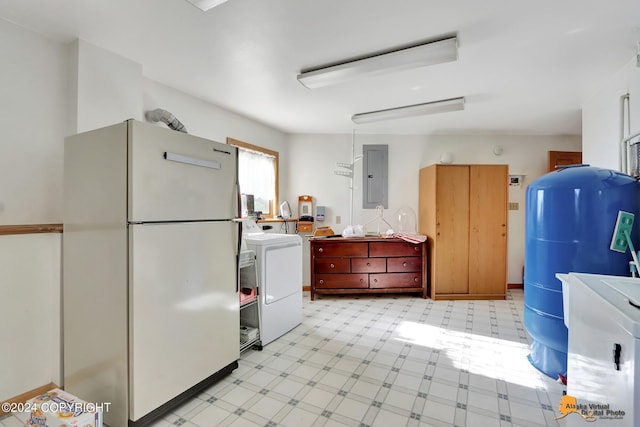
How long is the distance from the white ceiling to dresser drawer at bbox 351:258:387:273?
2.03m

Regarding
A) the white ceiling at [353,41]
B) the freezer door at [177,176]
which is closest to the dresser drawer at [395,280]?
the white ceiling at [353,41]

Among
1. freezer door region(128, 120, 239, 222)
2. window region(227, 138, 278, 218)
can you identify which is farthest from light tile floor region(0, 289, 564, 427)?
window region(227, 138, 278, 218)

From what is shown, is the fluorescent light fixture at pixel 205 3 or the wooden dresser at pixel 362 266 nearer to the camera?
the fluorescent light fixture at pixel 205 3

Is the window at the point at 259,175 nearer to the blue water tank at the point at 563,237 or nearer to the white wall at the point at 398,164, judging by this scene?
the white wall at the point at 398,164

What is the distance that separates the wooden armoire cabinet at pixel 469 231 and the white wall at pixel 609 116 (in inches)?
38.8

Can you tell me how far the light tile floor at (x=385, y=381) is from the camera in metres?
1.72

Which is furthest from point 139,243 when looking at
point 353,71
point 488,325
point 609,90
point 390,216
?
point 609,90

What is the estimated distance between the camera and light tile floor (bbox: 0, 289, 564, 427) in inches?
67.9

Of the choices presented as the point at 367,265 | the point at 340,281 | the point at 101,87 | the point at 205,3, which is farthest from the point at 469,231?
the point at 101,87

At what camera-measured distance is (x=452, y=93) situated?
2.95 m

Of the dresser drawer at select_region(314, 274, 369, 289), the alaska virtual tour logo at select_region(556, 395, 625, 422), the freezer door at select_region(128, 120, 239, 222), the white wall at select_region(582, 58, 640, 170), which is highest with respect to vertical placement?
the white wall at select_region(582, 58, 640, 170)

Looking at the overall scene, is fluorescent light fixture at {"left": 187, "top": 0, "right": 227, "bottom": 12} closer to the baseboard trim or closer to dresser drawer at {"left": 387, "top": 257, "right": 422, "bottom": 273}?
the baseboard trim

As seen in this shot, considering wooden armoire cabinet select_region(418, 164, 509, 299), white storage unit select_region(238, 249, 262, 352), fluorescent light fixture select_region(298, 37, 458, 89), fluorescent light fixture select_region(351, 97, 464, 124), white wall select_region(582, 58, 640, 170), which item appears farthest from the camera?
wooden armoire cabinet select_region(418, 164, 509, 299)

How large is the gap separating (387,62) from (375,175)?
8.19 ft
